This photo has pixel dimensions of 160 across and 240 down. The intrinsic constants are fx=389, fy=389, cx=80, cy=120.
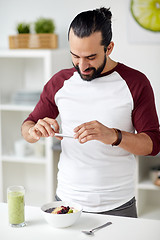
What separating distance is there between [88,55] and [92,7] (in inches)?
64.1

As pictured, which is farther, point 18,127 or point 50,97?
point 18,127

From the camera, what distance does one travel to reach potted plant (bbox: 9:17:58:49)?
3018mm

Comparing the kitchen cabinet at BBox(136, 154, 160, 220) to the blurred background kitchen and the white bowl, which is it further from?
the white bowl

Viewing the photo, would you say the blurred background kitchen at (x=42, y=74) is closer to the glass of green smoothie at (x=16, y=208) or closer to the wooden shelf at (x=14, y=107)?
the wooden shelf at (x=14, y=107)

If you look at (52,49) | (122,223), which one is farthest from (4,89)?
(122,223)

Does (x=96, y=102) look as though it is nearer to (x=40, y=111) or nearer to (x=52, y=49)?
(x=40, y=111)

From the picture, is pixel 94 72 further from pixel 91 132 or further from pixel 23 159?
pixel 23 159

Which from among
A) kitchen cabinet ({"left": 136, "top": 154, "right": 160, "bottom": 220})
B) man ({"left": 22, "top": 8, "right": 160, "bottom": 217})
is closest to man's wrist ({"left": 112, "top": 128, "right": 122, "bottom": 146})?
man ({"left": 22, "top": 8, "right": 160, "bottom": 217})

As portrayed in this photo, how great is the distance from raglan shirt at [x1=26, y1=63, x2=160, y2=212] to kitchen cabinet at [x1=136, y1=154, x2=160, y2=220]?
3.86ft

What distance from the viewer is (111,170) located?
5.31 ft

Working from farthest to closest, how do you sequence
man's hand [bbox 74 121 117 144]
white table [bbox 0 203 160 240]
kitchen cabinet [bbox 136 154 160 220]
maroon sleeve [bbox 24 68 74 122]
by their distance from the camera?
kitchen cabinet [bbox 136 154 160 220] < maroon sleeve [bbox 24 68 74 122] < man's hand [bbox 74 121 117 144] < white table [bbox 0 203 160 240]

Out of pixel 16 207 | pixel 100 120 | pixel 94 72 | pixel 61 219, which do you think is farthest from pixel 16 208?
pixel 94 72

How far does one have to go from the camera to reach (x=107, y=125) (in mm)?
1601

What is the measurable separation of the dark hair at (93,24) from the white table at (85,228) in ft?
2.26
